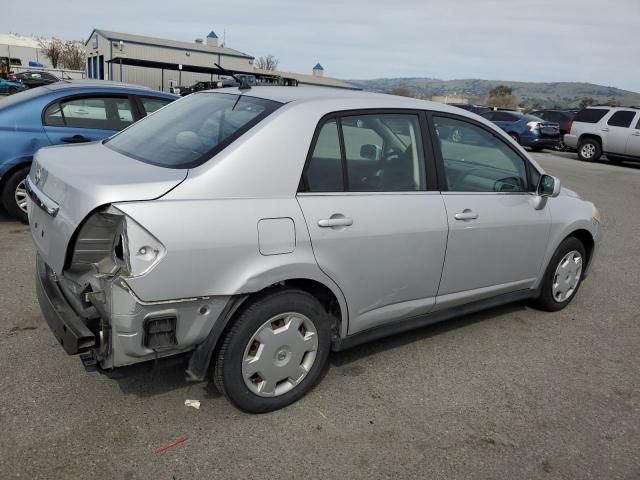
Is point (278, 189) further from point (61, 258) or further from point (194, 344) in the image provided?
point (61, 258)

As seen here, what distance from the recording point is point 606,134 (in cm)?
1741

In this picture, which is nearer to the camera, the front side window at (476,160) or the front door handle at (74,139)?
the front side window at (476,160)

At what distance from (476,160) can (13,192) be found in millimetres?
4885

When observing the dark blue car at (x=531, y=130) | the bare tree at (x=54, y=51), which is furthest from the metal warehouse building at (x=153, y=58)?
the bare tree at (x=54, y=51)

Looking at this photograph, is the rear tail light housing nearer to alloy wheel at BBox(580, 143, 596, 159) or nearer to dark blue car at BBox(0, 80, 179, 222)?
dark blue car at BBox(0, 80, 179, 222)

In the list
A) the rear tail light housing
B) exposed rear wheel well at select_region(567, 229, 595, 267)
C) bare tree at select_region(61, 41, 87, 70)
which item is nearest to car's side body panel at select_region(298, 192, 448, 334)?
the rear tail light housing

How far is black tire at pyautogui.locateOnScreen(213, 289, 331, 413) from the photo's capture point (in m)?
2.73

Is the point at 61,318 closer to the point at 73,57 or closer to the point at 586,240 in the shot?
the point at 586,240

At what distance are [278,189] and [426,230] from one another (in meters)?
1.06

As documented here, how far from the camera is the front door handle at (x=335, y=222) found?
9.41 feet

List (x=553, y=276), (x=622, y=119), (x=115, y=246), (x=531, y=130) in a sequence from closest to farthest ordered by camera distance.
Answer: (x=115, y=246) → (x=553, y=276) → (x=622, y=119) → (x=531, y=130)

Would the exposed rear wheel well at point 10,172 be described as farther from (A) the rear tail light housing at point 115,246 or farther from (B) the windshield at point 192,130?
(A) the rear tail light housing at point 115,246

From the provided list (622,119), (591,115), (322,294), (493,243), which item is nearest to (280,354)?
(322,294)

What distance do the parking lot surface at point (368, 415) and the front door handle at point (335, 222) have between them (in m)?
1.05
